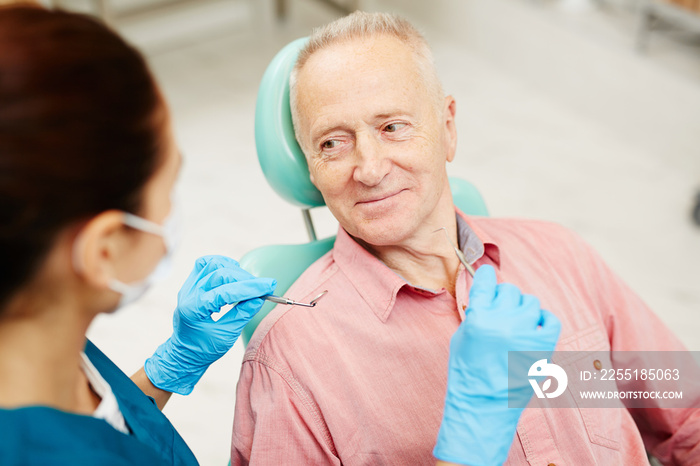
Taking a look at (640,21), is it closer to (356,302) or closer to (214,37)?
(214,37)

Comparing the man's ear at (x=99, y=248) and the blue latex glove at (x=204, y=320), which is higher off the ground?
the man's ear at (x=99, y=248)

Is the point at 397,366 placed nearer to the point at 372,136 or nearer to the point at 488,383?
the point at 488,383

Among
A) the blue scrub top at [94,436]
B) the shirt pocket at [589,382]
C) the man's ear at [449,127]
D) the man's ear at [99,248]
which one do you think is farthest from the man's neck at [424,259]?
the man's ear at [99,248]

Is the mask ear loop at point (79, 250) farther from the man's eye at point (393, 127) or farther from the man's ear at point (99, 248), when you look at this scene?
the man's eye at point (393, 127)

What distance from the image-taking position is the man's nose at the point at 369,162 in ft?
4.40

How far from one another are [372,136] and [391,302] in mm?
311

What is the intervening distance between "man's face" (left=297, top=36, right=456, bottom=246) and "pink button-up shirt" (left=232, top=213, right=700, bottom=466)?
0.10 metres

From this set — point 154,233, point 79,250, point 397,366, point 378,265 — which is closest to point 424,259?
point 378,265

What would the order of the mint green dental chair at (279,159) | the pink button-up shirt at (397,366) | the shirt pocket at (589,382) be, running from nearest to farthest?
1. the pink button-up shirt at (397,366)
2. the shirt pocket at (589,382)
3. the mint green dental chair at (279,159)

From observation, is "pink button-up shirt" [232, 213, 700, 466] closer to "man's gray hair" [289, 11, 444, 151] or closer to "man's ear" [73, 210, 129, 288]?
"man's gray hair" [289, 11, 444, 151]

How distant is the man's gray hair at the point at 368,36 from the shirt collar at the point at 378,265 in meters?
0.25

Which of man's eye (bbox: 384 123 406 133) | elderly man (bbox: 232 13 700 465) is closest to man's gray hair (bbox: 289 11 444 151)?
elderly man (bbox: 232 13 700 465)

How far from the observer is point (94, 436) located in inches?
35.8

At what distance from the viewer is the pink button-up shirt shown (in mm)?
1269
